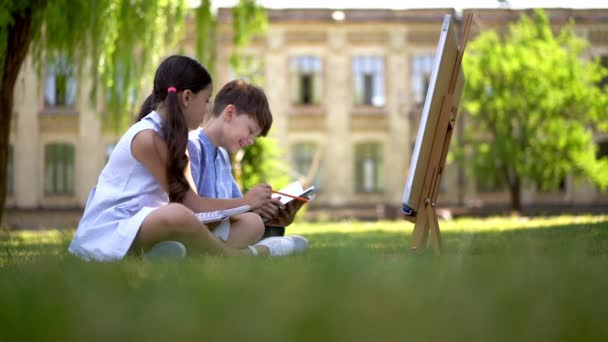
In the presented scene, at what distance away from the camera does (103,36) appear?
41.1ft

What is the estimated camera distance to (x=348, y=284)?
2.03 m

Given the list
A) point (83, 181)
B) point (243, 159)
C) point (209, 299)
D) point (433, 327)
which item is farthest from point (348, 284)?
point (83, 181)

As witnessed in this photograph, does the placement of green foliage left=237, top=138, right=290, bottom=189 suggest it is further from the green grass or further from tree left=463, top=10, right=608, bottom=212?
the green grass

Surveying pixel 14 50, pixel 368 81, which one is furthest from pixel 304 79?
pixel 14 50

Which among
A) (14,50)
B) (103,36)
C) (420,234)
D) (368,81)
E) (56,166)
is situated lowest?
(56,166)

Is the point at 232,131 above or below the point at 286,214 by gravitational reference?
above

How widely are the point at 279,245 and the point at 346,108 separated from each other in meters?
28.2

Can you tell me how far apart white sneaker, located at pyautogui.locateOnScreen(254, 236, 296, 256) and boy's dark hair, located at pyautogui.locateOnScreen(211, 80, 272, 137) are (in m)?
0.75

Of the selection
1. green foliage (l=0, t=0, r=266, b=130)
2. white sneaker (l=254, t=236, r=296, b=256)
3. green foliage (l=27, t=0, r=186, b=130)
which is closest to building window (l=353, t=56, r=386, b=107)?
green foliage (l=0, t=0, r=266, b=130)

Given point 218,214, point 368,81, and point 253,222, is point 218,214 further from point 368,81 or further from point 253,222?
point 368,81

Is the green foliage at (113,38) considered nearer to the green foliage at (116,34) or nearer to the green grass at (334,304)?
the green foliage at (116,34)

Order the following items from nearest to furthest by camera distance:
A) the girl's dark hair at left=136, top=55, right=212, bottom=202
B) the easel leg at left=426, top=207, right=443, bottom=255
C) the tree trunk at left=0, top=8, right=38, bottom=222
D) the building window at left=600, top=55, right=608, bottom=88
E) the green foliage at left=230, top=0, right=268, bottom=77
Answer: the girl's dark hair at left=136, top=55, right=212, bottom=202 → the easel leg at left=426, top=207, right=443, bottom=255 → the tree trunk at left=0, top=8, right=38, bottom=222 → the green foliage at left=230, top=0, right=268, bottom=77 → the building window at left=600, top=55, right=608, bottom=88

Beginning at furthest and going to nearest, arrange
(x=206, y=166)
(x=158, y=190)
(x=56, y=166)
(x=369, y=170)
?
(x=369, y=170)
(x=56, y=166)
(x=206, y=166)
(x=158, y=190)

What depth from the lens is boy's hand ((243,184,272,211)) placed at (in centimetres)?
500
